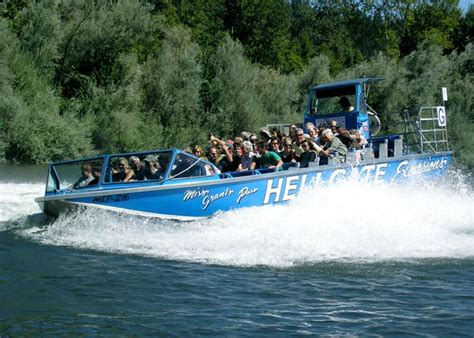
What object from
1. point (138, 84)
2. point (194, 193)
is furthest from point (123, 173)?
point (138, 84)

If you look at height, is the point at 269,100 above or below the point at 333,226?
above

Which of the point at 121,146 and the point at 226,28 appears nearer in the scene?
the point at 121,146

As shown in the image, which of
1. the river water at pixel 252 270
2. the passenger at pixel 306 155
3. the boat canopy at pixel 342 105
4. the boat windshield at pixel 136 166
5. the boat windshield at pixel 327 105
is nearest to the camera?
the river water at pixel 252 270

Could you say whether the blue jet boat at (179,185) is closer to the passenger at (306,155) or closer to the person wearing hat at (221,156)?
the passenger at (306,155)

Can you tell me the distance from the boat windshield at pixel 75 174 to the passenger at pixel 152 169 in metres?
0.86

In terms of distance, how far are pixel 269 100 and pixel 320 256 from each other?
30.8 metres

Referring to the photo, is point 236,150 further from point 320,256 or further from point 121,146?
point 121,146

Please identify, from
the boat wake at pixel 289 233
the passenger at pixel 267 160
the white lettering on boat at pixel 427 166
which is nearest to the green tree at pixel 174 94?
the white lettering on boat at pixel 427 166

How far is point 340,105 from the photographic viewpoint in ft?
62.7

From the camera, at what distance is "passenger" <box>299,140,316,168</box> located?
15.3m

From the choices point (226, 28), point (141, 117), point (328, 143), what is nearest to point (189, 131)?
point (141, 117)

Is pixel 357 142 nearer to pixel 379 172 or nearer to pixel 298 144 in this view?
pixel 379 172

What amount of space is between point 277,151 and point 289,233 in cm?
326

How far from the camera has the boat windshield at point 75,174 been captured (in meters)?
13.5
